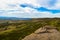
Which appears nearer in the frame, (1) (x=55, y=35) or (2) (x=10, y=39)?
(1) (x=55, y=35)

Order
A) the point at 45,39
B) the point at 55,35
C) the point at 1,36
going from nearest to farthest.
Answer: the point at 45,39 < the point at 55,35 < the point at 1,36

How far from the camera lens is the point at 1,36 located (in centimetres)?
8238

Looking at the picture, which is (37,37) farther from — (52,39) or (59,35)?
(59,35)

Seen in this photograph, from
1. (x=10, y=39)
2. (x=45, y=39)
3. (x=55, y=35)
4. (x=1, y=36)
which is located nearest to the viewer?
(x=45, y=39)

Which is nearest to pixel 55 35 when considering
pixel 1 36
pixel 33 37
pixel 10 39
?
pixel 33 37

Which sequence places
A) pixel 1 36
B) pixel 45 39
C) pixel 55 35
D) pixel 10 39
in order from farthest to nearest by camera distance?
pixel 1 36 < pixel 10 39 < pixel 55 35 < pixel 45 39

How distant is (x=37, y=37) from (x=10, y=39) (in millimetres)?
55394

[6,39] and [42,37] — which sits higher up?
[42,37]

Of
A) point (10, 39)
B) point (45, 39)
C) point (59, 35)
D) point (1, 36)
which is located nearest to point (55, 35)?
point (59, 35)

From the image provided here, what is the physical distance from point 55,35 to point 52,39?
1707mm

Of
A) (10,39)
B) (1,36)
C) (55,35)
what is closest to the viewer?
(55,35)

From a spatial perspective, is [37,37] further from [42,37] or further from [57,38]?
[57,38]

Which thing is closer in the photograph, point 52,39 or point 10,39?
point 52,39

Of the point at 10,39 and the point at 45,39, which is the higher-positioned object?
the point at 45,39
